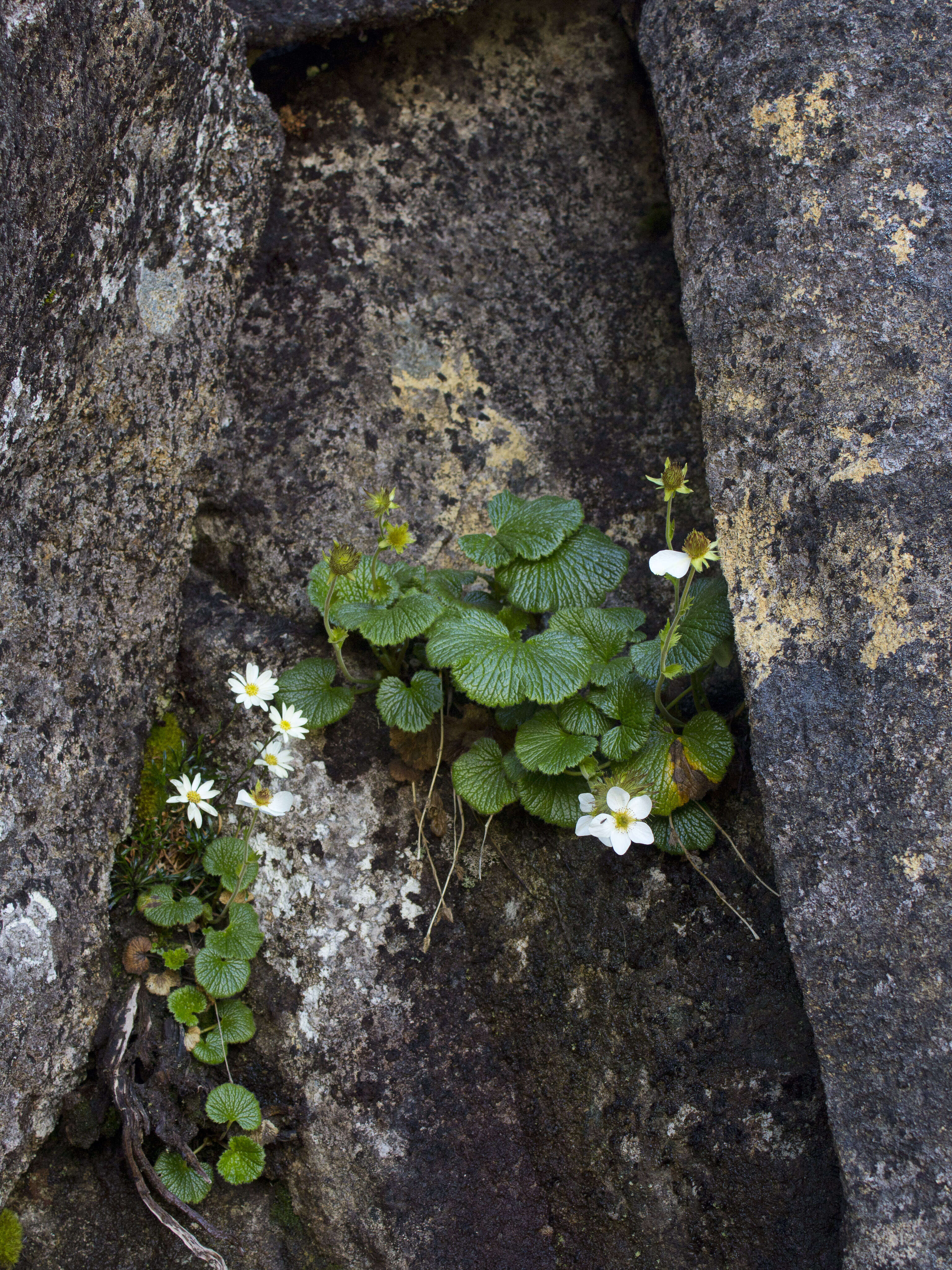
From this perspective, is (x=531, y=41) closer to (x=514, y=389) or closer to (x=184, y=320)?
(x=514, y=389)

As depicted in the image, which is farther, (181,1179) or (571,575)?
(571,575)

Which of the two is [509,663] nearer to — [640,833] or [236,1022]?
[640,833]

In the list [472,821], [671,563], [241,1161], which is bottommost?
[241,1161]

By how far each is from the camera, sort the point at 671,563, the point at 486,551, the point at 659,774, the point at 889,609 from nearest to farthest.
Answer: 1. the point at 889,609
2. the point at 671,563
3. the point at 659,774
4. the point at 486,551

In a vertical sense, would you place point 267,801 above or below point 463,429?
below

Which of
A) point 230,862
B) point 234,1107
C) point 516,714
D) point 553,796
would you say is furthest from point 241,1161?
point 516,714

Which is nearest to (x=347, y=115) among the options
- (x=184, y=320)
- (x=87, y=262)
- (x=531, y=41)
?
(x=531, y=41)
